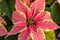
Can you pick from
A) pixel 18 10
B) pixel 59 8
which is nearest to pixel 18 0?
pixel 18 10

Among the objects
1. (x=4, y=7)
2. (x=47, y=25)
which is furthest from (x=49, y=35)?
(x=4, y=7)

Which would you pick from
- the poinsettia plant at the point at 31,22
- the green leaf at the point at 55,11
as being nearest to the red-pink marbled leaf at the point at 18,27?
the poinsettia plant at the point at 31,22

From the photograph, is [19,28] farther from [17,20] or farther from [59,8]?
[59,8]

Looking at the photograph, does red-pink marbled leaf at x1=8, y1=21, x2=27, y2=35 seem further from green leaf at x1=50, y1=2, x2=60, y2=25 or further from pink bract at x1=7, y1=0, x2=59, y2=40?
green leaf at x1=50, y1=2, x2=60, y2=25

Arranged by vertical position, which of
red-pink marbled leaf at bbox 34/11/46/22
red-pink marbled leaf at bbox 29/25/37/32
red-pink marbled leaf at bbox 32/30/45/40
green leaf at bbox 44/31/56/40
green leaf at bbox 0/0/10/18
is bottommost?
green leaf at bbox 44/31/56/40

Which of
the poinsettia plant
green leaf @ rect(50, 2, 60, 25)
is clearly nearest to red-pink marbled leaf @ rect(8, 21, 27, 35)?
the poinsettia plant

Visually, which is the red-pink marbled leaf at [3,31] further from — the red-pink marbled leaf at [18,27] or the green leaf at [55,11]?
the green leaf at [55,11]

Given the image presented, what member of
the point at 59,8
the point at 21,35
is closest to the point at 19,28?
the point at 21,35
